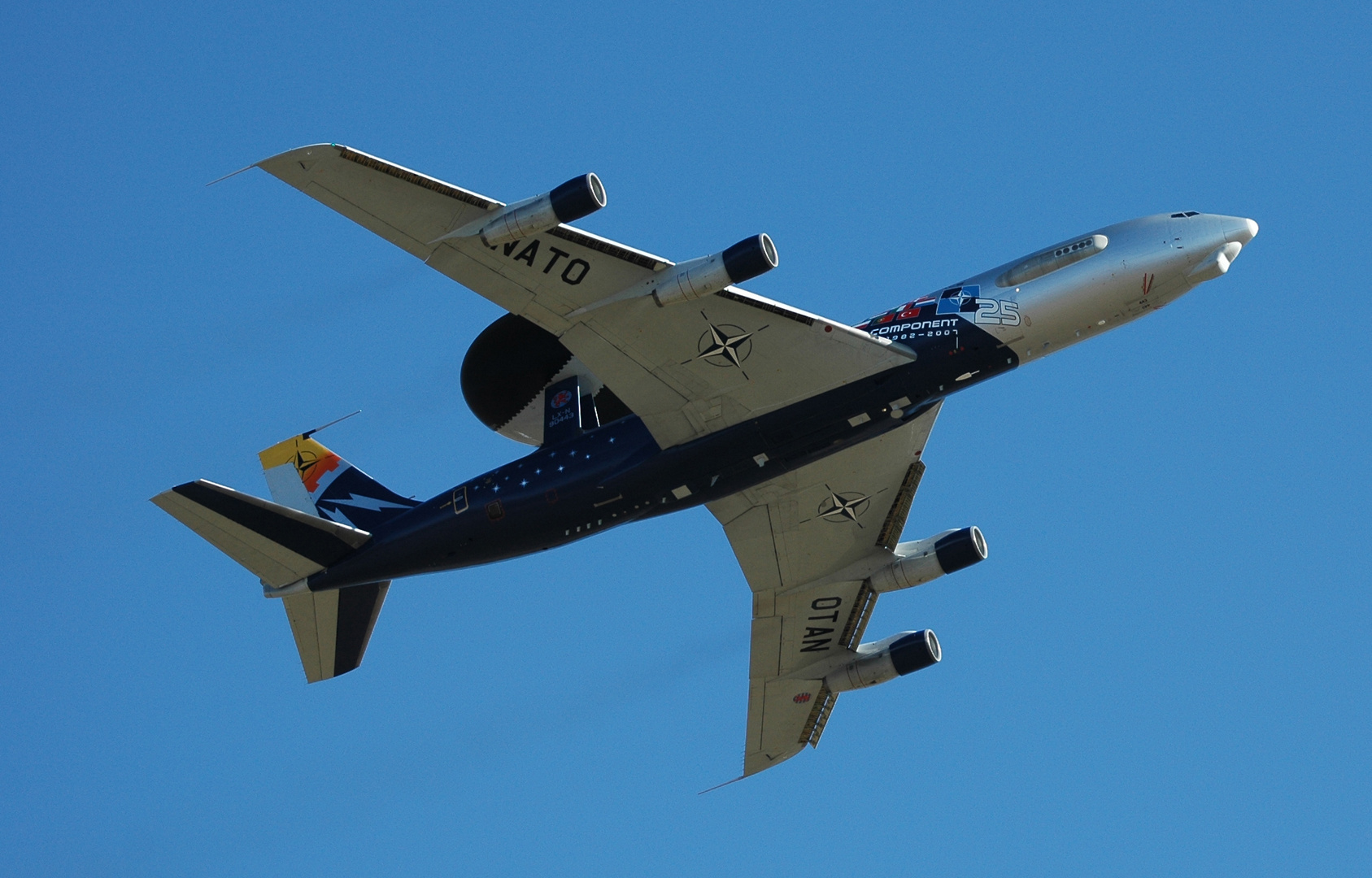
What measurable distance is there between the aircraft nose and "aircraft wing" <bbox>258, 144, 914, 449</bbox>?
890cm

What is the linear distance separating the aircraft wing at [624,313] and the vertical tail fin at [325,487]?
8305 mm

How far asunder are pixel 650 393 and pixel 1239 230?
52.5 feet

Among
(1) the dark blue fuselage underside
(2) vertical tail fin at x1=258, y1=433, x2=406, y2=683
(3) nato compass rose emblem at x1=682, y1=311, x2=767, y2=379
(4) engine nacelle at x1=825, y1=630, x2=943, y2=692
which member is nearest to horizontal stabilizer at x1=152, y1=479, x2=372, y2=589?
(1) the dark blue fuselage underside

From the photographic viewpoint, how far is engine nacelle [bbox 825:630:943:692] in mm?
46438

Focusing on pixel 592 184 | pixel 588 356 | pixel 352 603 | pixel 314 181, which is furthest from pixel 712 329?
pixel 352 603

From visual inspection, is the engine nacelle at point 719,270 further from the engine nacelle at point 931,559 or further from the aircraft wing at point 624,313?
the engine nacelle at point 931,559

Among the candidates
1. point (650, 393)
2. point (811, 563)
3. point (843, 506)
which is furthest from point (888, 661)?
point (650, 393)

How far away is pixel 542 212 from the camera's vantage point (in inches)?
1385

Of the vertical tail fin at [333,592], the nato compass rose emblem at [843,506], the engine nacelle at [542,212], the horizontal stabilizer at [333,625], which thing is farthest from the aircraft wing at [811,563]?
the engine nacelle at [542,212]

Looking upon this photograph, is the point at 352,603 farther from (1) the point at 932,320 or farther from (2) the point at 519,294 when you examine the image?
(1) the point at 932,320

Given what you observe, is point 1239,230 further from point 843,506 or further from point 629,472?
point 629,472

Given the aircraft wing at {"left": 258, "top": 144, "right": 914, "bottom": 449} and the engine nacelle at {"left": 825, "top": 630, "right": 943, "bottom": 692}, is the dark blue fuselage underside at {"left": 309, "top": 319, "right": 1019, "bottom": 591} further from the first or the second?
the engine nacelle at {"left": 825, "top": 630, "right": 943, "bottom": 692}

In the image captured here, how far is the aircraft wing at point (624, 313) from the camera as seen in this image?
118 ft

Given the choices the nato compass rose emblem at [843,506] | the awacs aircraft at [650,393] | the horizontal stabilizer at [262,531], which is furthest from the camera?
the nato compass rose emblem at [843,506]
